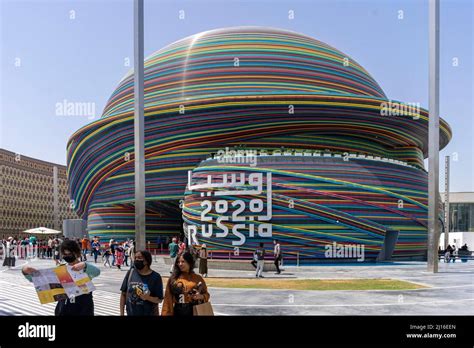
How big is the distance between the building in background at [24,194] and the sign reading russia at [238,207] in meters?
68.2

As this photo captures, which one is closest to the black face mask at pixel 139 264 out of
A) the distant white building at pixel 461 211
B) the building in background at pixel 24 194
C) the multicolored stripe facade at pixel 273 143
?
the multicolored stripe facade at pixel 273 143

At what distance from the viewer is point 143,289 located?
255 inches

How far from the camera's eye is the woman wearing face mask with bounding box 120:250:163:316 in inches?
253

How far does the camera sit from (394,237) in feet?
100

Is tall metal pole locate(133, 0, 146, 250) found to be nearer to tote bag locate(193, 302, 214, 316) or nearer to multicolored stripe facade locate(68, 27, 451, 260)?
tote bag locate(193, 302, 214, 316)

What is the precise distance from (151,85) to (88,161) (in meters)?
8.60

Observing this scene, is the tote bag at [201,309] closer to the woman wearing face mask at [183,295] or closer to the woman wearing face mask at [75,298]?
the woman wearing face mask at [183,295]

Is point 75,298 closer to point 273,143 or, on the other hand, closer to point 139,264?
point 139,264

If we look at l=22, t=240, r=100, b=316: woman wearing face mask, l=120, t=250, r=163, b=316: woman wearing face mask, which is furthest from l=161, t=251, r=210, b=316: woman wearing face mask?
l=22, t=240, r=100, b=316: woman wearing face mask

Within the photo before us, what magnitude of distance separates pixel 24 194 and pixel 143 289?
318 ft

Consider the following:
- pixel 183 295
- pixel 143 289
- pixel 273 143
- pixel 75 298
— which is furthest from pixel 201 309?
pixel 273 143

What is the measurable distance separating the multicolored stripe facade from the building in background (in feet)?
159

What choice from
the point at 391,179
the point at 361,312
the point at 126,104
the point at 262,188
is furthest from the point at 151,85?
the point at 361,312

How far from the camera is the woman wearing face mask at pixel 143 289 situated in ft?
21.1
